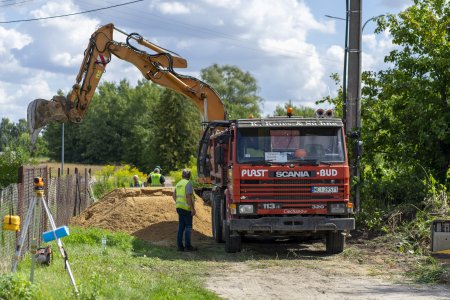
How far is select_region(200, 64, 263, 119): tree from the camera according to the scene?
10888 cm

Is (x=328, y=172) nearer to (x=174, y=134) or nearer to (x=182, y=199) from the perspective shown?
(x=182, y=199)

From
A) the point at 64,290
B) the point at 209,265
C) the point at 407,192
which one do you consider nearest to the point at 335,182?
the point at 209,265

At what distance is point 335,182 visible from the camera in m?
18.0

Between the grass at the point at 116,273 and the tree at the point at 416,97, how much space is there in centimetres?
751

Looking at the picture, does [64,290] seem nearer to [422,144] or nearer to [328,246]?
[328,246]

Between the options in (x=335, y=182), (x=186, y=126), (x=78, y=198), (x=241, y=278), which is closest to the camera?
(x=241, y=278)

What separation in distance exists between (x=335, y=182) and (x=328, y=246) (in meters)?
1.65

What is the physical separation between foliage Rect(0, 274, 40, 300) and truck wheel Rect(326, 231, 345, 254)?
8.86 meters

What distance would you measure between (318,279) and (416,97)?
9.77 meters

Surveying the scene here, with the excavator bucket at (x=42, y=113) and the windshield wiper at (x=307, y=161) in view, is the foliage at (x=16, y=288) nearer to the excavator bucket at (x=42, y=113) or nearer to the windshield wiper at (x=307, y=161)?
the windshield wiper at (x=307, y=161)

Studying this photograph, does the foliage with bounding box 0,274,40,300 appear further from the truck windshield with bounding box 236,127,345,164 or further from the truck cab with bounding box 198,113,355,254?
the truck windshield with bounding box 236,127,345,164

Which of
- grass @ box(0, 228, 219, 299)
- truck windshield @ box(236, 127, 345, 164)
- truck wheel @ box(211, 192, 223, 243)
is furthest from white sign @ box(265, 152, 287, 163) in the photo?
truck wheel @ box(211, 192, 223, 243)

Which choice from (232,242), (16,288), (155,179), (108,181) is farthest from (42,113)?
(108,181)

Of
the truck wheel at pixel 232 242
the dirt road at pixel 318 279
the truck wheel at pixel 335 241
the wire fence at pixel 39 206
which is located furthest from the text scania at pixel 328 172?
the wire fence at pixel 39 206
